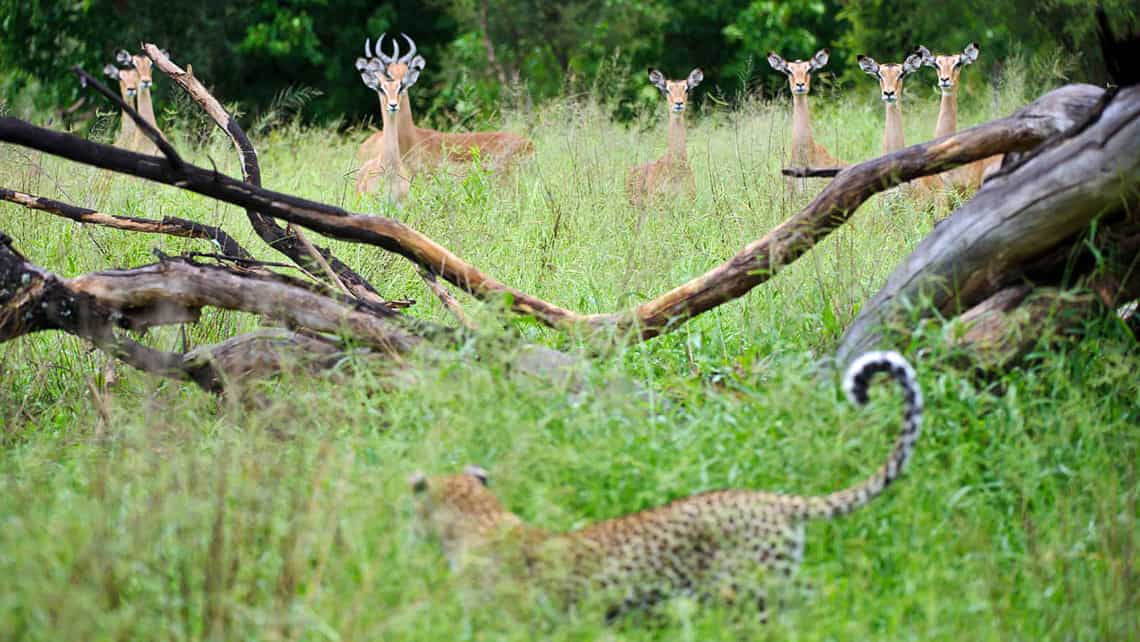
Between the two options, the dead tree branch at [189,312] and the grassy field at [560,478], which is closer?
the grassy field at [560,478]

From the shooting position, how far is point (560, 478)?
340 centimetres

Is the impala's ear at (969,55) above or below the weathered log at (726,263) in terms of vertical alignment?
above

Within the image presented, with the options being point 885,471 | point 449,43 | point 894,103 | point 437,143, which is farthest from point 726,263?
point 449,43

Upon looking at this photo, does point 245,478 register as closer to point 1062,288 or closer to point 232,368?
point 232,368

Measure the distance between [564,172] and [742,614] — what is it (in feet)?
16.8

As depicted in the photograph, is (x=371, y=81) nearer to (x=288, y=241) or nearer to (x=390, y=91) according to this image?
(x=390, y=91)

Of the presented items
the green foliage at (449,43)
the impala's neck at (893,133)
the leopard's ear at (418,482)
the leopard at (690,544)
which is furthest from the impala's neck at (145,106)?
the leopard at (690,544)

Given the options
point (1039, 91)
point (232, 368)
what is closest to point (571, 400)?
point (232, 368)

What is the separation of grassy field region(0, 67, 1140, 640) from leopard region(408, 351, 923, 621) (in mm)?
69

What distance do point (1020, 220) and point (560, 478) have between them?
1627mm

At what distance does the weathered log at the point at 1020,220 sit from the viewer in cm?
373

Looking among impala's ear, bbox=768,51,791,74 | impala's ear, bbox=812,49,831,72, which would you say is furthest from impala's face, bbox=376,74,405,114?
impala's ear, bbox=812,49,831,72

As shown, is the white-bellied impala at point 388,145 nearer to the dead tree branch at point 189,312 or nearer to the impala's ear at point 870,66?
the dead tree branch at point 189,312

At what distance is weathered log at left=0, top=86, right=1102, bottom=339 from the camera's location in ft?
13.0
